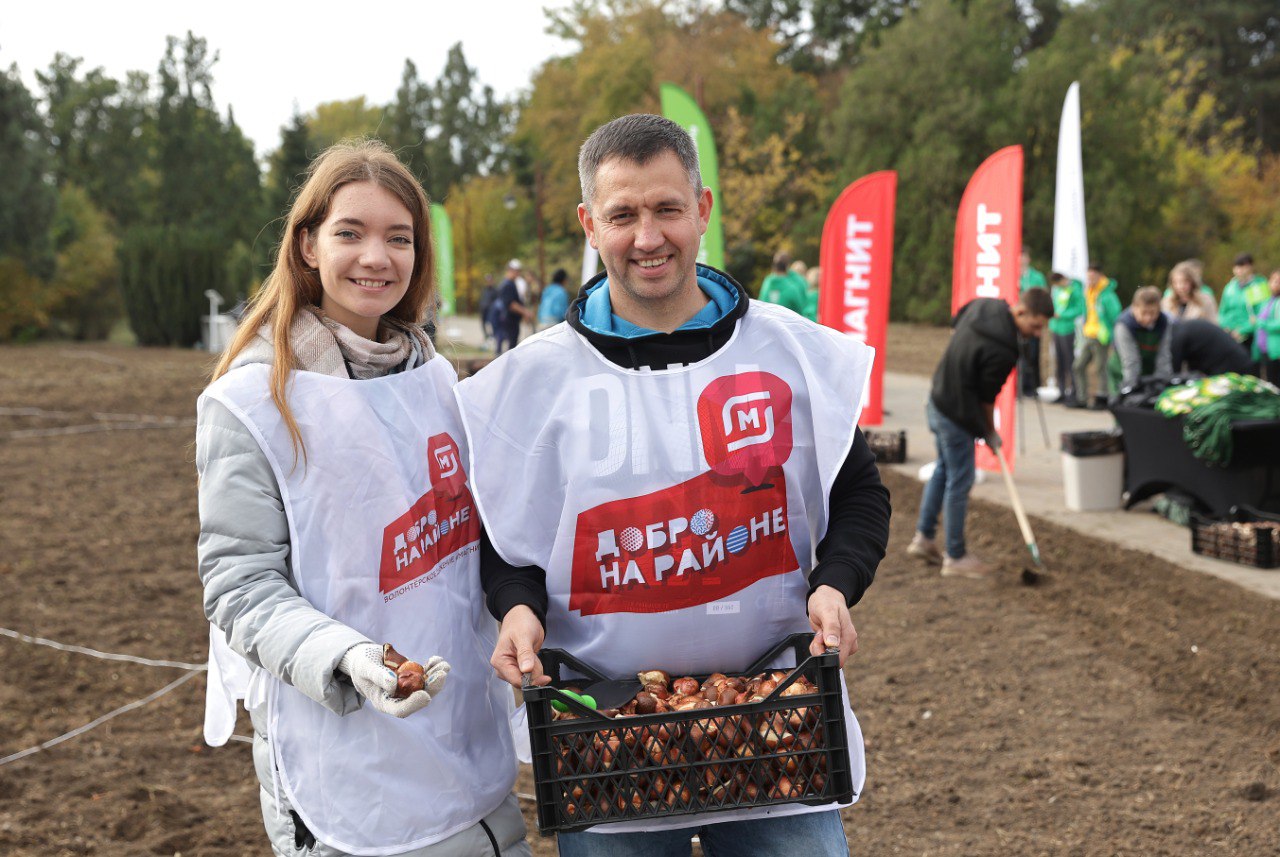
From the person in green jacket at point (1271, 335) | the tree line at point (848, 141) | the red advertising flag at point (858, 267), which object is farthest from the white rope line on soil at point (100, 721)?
the tree line at point (848, 141)

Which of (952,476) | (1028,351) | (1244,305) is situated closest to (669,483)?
(952,476)

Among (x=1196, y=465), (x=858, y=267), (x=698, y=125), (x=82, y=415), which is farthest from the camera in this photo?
(x=82, y=415)

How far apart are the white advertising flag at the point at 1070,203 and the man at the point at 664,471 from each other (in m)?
14.2

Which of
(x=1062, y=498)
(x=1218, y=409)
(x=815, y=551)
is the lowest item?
(x=1062, y=498)

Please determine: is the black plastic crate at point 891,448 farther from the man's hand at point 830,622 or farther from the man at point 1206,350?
the man's hand at point 830,622

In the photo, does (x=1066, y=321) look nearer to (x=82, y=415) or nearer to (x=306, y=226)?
(x=82, y=415)

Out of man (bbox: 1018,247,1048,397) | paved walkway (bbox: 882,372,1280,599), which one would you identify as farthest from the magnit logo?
man (bbox: 1018,247,1048,397)

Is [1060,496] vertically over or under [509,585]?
under

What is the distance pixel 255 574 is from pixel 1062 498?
9480 mm

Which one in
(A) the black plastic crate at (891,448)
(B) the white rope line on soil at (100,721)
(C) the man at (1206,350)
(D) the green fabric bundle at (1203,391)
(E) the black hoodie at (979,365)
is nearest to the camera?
(B) the white rope line on soil at (100,721)

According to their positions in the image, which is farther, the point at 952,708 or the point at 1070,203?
the point at 1070,203

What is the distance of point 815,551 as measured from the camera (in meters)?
2.29

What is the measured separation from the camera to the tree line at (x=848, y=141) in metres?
35.7

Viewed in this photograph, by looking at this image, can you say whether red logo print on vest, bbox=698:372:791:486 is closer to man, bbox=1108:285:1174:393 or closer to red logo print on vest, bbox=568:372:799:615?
red logo print on vest, bbox=568:372:799:615
